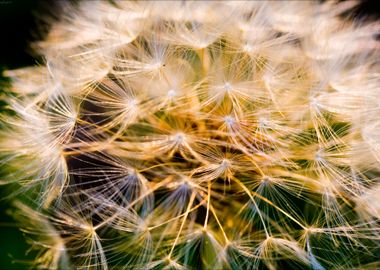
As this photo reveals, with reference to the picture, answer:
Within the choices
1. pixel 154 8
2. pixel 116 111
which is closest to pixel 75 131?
pixel 116 111

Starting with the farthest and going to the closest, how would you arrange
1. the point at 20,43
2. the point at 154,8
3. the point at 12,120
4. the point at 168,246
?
the point at 20,43 → the point at 154,8 → the point at 12,120 → the point at 168,246

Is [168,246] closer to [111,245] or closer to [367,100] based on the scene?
[111,245]

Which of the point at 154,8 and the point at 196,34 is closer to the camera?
the point at 196,34

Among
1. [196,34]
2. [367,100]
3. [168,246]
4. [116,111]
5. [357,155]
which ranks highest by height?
[196,34]

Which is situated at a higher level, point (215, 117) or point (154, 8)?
point (154, 8)

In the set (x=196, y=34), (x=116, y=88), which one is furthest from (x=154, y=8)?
(x=116, y=88)

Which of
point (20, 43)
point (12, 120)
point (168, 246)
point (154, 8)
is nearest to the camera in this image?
point (168, 246)
